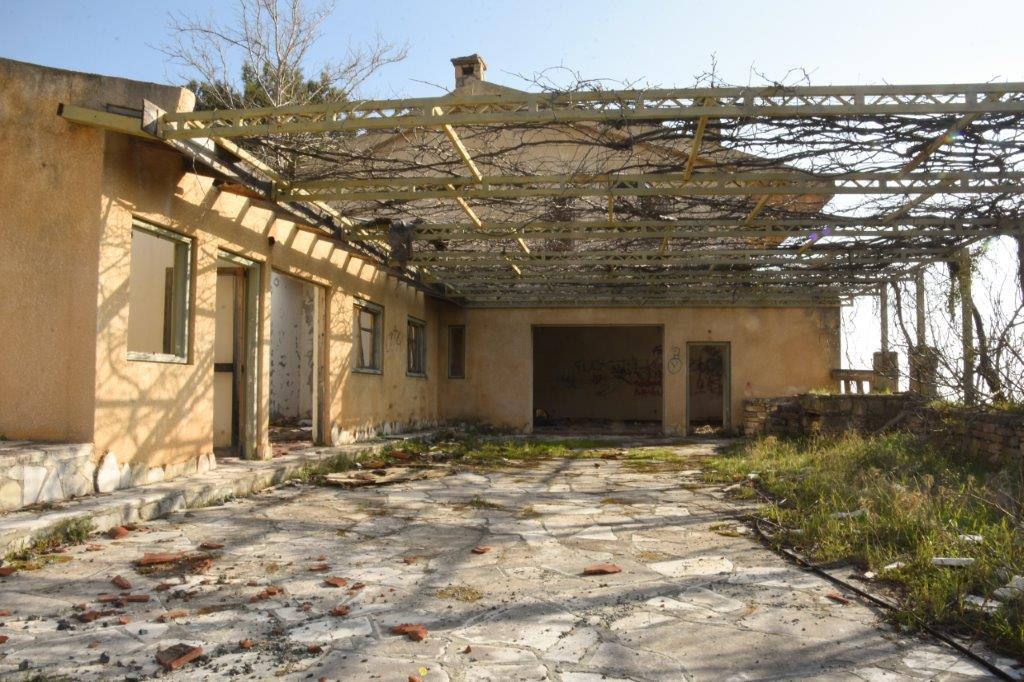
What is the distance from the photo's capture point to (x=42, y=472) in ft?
18.7

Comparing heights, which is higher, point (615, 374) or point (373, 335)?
point (373, 335)

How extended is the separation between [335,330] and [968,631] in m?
8.85

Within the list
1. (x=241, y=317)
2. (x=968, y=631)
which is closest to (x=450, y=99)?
(x=241, y=317)

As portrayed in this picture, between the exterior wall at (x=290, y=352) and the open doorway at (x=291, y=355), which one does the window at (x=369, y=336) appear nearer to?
the open doorway at (x=291, y=355)

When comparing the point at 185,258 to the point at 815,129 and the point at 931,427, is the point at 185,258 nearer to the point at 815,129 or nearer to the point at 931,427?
the point at 815,129

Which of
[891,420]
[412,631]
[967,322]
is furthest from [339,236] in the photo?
[967,322]

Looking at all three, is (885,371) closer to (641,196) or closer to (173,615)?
(641,196)

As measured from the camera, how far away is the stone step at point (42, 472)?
213 inches

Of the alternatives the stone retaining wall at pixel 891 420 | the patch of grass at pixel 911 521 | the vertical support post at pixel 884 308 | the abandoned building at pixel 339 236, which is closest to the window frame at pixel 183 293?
the abandoned building at pixel 339 236

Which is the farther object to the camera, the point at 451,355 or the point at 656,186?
the point at 451,355

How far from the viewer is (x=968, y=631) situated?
11.9 ft

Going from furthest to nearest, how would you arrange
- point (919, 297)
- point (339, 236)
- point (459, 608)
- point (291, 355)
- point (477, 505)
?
point (291, 355), point (919, 297), point (339, 236), point (477, 505), point (459, 608)

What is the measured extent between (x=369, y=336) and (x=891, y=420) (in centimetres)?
815

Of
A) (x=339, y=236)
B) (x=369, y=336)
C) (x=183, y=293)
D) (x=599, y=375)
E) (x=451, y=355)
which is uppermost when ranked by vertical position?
(x=339, y=236)
